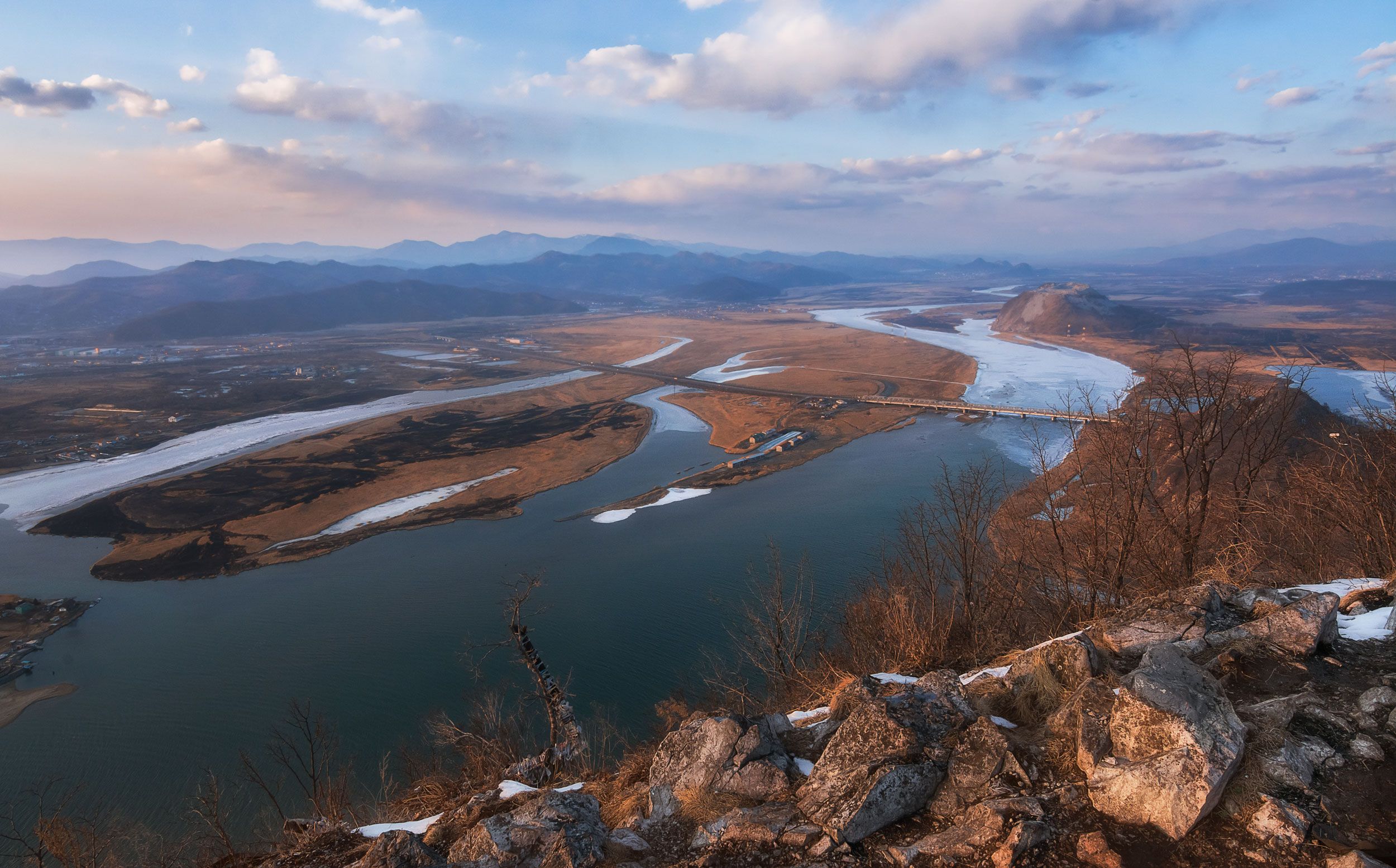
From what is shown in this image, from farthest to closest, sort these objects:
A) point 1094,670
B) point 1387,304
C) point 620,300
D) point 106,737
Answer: point 620,300
point 1387,304
point 106,737
point 1094,670

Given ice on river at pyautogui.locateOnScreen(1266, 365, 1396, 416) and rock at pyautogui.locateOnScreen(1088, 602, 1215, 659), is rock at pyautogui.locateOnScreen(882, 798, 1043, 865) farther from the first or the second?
ice on river at pyautogui.locateOnScreen(1266, 365, 1396, 416)

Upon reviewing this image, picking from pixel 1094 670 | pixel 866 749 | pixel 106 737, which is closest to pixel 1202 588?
pixel 1094 670

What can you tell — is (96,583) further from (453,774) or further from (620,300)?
(620,300)

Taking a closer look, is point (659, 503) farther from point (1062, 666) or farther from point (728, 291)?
point (728, 291)

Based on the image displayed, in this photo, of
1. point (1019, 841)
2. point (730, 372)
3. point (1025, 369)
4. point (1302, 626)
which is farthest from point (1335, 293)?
point (1019, 841)

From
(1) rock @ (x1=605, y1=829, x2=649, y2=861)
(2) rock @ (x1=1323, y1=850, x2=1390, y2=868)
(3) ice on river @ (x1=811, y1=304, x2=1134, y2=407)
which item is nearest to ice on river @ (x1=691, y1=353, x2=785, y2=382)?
(3) ice on river @ (x1=811, y1=304, x2=1134, y2=407)

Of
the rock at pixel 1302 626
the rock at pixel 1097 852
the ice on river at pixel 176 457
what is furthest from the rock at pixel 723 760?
the ice on river at pixel 176 457

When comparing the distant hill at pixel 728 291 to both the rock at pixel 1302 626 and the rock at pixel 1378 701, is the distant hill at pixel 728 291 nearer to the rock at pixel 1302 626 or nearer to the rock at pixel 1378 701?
the rock at pixel 1302 626
